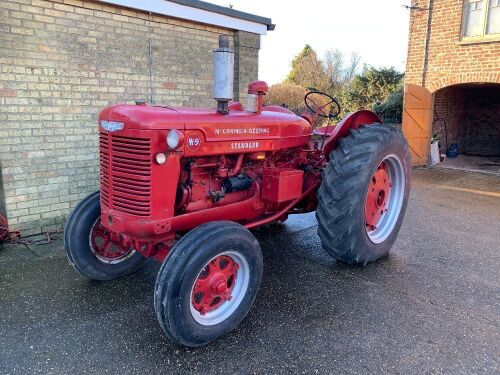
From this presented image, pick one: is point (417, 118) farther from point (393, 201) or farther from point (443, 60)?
point (393, 201)

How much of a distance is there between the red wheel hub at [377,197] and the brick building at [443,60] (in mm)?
5854

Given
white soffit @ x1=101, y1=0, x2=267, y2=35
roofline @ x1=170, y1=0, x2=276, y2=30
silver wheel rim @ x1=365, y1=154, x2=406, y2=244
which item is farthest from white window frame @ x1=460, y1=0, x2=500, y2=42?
silver wheel rim @ x1=365, y1=154, x2=406, y2=244

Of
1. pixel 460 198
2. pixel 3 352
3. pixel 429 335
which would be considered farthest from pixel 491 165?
pixel 3 352

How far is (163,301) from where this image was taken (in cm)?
238

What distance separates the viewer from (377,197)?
3.94 meters

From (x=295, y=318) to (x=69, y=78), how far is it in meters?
3.52

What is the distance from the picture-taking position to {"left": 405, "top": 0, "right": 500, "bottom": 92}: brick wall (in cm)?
842

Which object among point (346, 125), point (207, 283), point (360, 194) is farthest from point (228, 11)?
point (207, 283)

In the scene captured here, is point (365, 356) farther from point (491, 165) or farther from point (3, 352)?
point (491, 165)

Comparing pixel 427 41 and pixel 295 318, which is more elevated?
pixel 427 41

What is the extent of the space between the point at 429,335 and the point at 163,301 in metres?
1.75

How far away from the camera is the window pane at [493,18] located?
27.8 ft

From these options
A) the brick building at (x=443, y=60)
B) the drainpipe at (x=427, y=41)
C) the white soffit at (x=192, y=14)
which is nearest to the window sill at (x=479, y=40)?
the brick building at (x=443, y=60)

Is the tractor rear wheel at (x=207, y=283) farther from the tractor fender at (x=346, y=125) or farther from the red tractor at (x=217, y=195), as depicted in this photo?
the tractor fender at (x=346, y=125)
